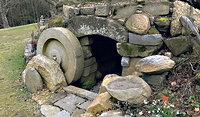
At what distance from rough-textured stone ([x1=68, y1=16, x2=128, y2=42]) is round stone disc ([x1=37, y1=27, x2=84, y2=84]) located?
0.21 m

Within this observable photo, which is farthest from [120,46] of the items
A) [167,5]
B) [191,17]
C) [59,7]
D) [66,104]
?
[59,7]

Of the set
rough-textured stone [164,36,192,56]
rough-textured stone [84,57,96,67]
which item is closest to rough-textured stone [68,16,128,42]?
rough-textured stone [84,57,96,67]

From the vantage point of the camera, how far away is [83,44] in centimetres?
431

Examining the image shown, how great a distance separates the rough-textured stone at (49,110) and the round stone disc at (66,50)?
2.86 feet

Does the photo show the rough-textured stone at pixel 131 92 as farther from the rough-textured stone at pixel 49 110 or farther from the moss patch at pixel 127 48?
the rough-textured stone at pixel 49 110

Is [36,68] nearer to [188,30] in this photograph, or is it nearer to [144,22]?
[144,22]

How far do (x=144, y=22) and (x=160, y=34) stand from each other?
1.22 feet

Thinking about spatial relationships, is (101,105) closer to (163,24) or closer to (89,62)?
(163,24)

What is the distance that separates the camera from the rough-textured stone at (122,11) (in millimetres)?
3378

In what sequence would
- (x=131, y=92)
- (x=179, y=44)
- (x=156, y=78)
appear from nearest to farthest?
1. (x=131, y=92)
2. (x=156, y=78)
3. (x=179, y=44)

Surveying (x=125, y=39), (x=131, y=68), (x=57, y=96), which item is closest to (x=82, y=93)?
(x=57, y=96)

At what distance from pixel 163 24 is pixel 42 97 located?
2.94 m

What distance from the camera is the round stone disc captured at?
3.95 meters

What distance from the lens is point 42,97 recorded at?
381 centimetres
